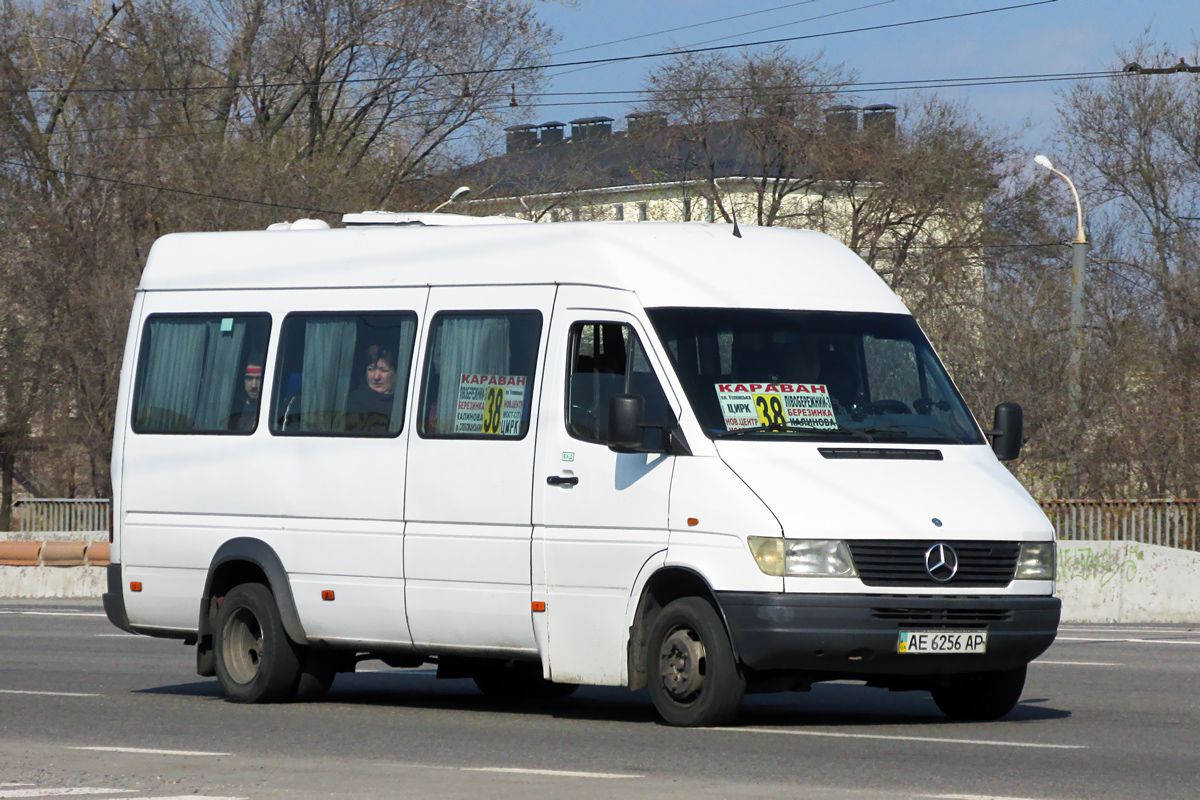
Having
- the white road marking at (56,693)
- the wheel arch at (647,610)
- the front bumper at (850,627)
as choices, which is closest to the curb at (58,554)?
the white road marking at (56,693)

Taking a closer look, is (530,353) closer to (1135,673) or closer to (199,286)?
(199,286)

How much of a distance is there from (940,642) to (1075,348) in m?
22.8

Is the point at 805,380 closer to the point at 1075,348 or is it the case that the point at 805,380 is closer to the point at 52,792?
the point at 52,792

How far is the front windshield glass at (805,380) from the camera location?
10.3m

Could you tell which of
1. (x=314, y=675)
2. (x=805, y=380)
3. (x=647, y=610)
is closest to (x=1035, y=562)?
(x=805, y=380)

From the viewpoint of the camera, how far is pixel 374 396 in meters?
11.9

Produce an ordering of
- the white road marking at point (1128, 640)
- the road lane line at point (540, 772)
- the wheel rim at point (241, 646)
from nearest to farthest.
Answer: the road lane line at point (540, 772), the wheel rim at point (241, 646), the white road marking at point (1128, 640)

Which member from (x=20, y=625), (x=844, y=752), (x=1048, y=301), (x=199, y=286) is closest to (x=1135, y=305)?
(x=1048, y=301)

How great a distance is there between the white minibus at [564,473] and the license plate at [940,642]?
0.06ft

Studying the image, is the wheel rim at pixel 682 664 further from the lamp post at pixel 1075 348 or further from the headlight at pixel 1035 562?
the lamp post at pixel 1075 348

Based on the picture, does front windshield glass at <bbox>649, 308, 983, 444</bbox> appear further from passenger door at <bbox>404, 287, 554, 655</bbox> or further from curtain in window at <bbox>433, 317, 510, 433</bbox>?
curtain in window at <bbox>433, 317, 510, 433</bbox>

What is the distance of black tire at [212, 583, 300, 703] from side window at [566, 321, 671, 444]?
2.64 m

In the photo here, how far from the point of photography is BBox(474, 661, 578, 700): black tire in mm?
12695

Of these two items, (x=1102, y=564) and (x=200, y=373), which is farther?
(x=1102, y=564)
